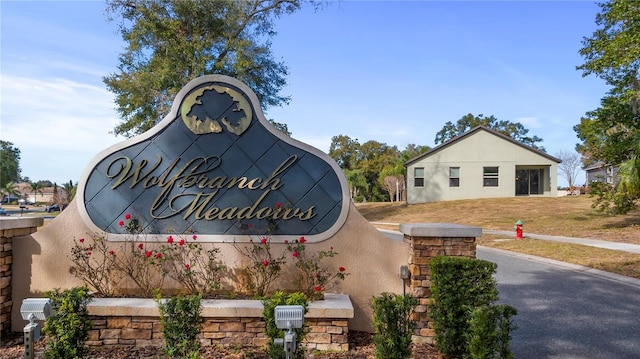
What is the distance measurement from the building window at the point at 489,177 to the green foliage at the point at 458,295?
29731 millimetres

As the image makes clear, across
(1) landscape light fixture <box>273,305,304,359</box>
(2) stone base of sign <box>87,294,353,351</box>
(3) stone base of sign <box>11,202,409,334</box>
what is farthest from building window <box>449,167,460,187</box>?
(1) landscape light fixture <box>273,305,304,359</box>

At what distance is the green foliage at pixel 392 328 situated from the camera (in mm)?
3914

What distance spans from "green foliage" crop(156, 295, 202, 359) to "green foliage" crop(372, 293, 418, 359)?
172 cm

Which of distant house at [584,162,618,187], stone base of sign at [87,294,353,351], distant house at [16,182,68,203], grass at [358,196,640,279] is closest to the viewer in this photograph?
stone base of sign at [87,294,353,351]

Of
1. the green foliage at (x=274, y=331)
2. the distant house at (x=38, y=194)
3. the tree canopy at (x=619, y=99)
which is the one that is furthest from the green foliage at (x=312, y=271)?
the distant house at (x=38, y=194)

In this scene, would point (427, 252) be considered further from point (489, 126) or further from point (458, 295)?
point (489, 126)

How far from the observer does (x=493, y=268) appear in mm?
4488

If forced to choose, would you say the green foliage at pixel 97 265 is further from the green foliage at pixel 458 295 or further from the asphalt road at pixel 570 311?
the asphalt road at pixel 570 311


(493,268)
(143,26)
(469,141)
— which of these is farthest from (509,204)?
(493,268)

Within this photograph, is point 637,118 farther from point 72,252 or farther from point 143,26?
point 143,26

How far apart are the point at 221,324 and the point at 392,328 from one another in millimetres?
1948

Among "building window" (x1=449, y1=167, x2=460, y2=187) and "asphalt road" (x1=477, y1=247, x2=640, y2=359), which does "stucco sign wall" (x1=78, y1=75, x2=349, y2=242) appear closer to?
"asphalt road" (x1=477, y1=247, x2=640, y2=359)

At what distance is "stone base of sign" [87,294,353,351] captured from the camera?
4.64 metres

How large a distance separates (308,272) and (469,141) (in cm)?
2916
